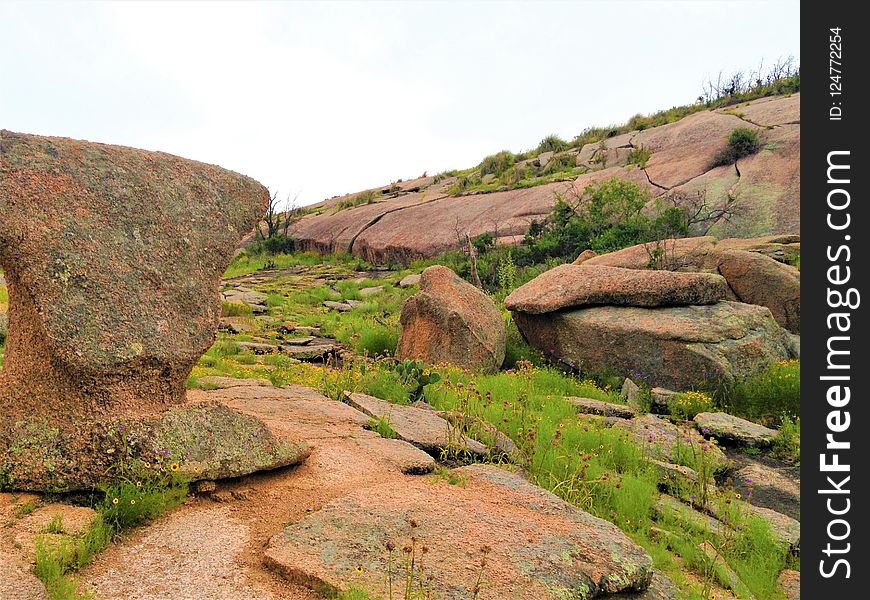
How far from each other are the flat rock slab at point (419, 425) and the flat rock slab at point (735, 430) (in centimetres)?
288

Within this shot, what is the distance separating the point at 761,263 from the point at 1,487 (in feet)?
35.2

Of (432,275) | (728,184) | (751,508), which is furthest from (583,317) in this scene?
(728,184)

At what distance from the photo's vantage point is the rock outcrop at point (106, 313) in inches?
141

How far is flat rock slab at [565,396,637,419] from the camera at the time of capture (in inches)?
303

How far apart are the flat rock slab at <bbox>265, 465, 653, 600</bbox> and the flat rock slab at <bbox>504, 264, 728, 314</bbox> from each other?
6.32 metres

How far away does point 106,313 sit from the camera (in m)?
3.68

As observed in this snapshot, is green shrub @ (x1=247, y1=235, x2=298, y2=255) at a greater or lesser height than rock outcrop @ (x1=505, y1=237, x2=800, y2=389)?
greater

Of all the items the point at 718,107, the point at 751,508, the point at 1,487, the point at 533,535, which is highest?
the point at 718,107

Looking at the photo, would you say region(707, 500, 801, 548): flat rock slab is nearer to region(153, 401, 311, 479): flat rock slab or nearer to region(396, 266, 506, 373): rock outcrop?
region(153, 401, 311, 479): flat rock slab

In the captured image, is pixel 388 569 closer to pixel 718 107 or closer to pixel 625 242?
pixel 625 242

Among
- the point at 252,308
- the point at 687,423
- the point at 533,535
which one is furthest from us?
the point at 252,308

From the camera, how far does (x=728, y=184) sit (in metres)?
17.9

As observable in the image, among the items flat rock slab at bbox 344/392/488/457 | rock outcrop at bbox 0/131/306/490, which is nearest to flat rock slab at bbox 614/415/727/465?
flat rock slab at bbox 344/392/488/457

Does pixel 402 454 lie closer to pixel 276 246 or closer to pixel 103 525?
pixel 103 525
